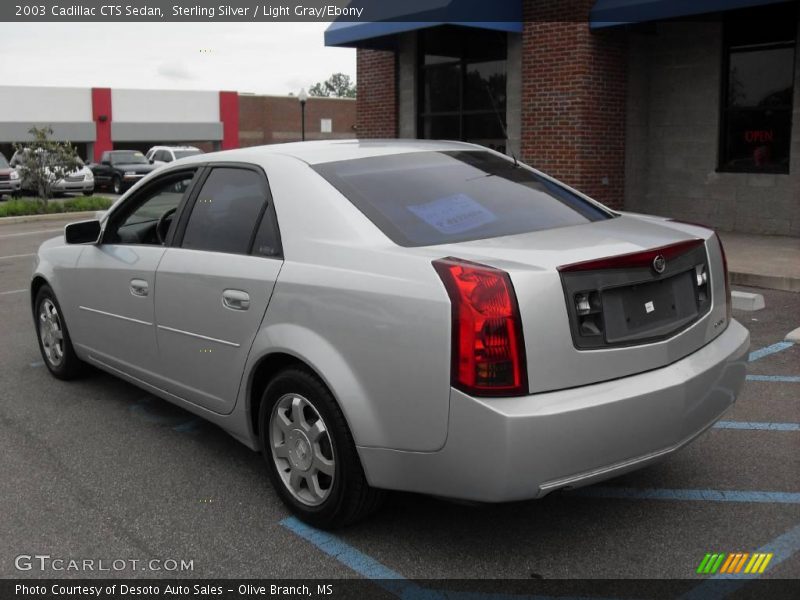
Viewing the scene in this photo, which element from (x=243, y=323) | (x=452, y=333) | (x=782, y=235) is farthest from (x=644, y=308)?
(x=782, y=235)

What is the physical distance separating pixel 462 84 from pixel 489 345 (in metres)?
14.5

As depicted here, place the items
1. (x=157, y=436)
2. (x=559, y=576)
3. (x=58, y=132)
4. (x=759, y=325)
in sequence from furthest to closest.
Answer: (x=58, y=132) < (x=759, y=325) < (x=157, y=436) < (x=559, y=576)

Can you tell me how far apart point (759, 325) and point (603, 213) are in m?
3.97

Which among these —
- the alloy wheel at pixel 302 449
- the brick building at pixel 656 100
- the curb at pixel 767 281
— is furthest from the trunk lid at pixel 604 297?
the brick building at pixel 656 100

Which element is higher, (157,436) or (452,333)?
(452,333)

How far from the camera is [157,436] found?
514 centimetres

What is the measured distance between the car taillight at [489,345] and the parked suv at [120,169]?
97.8 ft

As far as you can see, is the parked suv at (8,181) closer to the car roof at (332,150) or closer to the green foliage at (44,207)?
the green foliage at (44,207)

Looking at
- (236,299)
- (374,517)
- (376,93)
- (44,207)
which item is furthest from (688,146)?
(44,207)

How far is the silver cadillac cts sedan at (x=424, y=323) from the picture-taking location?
3.16 meters

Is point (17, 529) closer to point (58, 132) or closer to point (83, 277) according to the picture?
point (83, 277)

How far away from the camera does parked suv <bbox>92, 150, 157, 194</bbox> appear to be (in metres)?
31.6

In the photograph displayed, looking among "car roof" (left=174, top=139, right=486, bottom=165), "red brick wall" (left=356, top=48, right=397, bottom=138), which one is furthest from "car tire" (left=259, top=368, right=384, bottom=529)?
"red brick wall" (left=356, top=48, right=397, bottom=138)

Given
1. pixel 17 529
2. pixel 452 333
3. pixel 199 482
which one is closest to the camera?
pixel 452 333
